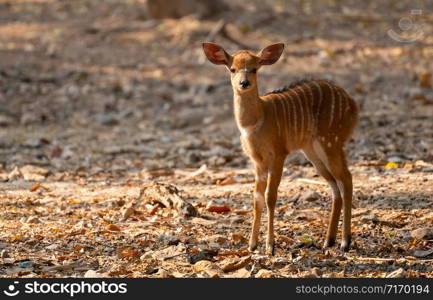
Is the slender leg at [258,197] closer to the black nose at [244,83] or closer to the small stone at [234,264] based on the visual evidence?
the small stone at [234,264]

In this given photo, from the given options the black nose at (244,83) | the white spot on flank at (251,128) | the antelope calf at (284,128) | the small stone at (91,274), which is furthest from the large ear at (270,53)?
the small stone at (91,274)

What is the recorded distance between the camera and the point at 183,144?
11.7 meters

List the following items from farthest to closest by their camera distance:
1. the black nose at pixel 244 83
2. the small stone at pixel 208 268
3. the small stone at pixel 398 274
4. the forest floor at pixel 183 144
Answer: the forest floor at pixel 183 144 → the black nose at pixel 244 83 → the small stone at pixel 208 268 → the small stone at pixel 398 274

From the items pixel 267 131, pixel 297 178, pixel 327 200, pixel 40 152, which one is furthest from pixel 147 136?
pixel 267 131

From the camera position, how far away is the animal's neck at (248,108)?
6.97 metres

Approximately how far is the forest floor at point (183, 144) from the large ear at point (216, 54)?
143cm

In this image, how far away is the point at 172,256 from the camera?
22.3 feet

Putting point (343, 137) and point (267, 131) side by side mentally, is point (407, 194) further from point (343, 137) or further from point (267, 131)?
point (267, 131)

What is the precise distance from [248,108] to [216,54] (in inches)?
20.7

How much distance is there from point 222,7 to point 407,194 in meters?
10.1

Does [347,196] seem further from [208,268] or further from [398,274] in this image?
[208,268]

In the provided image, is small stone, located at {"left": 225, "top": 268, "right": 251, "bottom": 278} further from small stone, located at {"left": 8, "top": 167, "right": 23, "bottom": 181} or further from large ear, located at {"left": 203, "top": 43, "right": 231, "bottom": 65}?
small stone, located at {"left": 8, "top": 167, "right": 23, "bottom": 181}

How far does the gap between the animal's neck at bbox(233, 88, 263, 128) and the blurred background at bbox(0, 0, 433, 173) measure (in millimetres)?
3335

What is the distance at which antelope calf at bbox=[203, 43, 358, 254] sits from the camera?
6.94m
